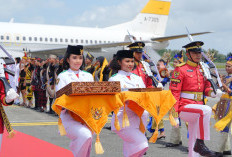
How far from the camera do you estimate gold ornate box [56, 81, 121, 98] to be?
13.8 feet

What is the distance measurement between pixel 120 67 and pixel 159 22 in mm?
32892

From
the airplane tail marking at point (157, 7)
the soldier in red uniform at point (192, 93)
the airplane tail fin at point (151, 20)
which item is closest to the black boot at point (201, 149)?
the soldier in red uniform at point (192, 93)

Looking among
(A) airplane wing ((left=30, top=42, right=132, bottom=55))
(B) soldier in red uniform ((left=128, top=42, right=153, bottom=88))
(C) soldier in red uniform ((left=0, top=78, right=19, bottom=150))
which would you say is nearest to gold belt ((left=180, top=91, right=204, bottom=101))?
(B) soldier in red uniform ((left=128, top=42, right=153, bottom=88))

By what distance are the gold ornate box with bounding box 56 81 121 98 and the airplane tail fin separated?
32.0 metres

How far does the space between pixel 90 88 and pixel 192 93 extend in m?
2.06

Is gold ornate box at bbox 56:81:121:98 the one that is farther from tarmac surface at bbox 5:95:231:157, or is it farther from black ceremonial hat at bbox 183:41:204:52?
tarmac surface at bbox 5:95:231:157

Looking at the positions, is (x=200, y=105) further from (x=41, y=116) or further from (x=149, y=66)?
(x=41, y=116)

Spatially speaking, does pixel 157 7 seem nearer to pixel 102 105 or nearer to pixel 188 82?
pixel 188 82

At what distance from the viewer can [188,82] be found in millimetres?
5816

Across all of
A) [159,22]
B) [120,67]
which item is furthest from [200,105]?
[159,22]

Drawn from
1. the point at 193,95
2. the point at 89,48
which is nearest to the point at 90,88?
the point at 193,95

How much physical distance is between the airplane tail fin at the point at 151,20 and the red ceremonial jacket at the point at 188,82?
30464mm

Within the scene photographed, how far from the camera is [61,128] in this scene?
4.66 meters

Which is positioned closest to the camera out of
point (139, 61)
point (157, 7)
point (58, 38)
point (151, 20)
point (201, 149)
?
point (201, 149)
